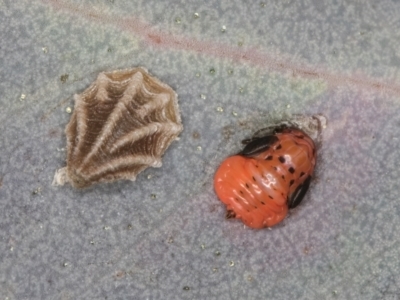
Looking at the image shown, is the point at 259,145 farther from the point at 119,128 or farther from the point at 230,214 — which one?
the point at 119,128

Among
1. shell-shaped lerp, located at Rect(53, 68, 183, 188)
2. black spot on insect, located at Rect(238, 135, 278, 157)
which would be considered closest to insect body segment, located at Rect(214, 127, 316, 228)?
black spot on insect, located at Rect(238, 135, 278, 157)

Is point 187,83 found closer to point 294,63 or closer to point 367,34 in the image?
point 294,63

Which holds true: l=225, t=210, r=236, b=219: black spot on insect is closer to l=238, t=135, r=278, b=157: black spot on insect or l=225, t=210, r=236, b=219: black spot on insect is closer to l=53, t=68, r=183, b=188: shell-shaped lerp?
l=238, t=135, r=278, b=157: black spot on insect

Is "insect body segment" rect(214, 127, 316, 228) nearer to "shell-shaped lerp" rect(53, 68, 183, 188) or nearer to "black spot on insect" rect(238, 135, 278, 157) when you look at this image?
"black spot on insect" rect(238, 135, 278, 157)

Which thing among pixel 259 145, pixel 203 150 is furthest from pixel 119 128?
pixel 259 145

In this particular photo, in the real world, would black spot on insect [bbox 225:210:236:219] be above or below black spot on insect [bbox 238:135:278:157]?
below

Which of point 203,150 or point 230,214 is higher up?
point 203,150
